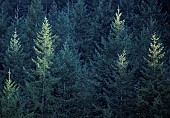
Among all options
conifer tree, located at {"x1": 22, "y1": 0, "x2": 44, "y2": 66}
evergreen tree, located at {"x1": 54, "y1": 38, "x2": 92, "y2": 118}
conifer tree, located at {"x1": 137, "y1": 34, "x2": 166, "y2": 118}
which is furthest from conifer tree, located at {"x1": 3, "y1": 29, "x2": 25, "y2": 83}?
conifer tree, located at {"x1": 137, "y1": 34, "x2": 166, "y2": 118}

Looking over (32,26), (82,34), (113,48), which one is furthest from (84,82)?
→ (32,26)

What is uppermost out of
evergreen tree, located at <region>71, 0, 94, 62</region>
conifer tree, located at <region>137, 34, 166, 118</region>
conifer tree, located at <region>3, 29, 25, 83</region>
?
evergreen tree, located at <region>71, 0, 94, 62</region>

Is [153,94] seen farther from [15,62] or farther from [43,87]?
[15,62]

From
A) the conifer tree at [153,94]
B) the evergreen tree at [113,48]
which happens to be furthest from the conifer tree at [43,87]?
the conifer tree at [153,94]

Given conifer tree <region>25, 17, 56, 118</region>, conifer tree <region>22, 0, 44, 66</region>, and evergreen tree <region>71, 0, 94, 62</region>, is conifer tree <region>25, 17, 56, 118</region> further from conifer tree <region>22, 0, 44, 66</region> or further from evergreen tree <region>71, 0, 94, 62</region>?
evergreen tree <region>71, 0, 94, 62</region>

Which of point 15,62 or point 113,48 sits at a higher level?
point 113,48

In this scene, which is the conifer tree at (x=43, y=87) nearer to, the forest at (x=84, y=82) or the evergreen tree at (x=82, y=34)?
the forest at (x=84, y=82)

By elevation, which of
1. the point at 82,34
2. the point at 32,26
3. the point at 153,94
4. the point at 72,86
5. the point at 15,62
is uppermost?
the point at 32,26

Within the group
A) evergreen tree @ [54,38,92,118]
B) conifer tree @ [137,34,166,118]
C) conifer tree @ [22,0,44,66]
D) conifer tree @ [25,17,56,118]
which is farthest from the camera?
conifer tree @ [22,0,44,66]

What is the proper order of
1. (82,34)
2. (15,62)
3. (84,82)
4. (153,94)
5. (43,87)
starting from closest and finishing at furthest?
(153,94) < (43,87) < (84,82) < (15,62) < (82,34)

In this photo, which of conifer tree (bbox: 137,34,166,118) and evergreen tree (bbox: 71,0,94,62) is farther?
evergreen tree (bbox: 71,0,94,62)

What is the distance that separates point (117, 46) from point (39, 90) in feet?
32.3

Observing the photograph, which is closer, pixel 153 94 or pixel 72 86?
pixel 153 94

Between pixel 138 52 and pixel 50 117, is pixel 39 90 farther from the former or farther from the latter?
pixel 138 52
